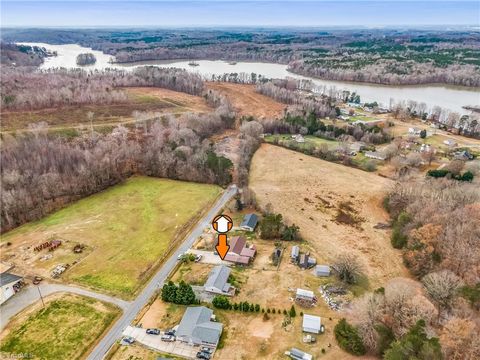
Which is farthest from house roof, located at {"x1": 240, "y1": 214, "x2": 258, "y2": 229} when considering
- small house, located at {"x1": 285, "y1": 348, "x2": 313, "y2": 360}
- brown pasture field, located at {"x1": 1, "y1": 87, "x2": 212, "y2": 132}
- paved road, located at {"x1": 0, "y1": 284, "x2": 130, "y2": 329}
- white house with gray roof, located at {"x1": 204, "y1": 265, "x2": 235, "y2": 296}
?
brown pasture field, located at {"x1": 1, "y1": 87, "x2": 212, "y2": 132}

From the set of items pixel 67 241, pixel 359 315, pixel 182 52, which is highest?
pixel 182 52

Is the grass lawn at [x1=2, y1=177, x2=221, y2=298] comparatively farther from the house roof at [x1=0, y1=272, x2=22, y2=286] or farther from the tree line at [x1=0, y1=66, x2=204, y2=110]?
the tree line at [x1=0, y1=66, x2=204, y2=110]

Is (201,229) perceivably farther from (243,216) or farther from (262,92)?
(262,92)

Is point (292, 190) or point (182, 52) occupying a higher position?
point (182, 52)

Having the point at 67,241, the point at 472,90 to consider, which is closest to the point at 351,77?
the point at 472,90

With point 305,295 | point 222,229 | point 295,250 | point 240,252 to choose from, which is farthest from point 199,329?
point 222,229
